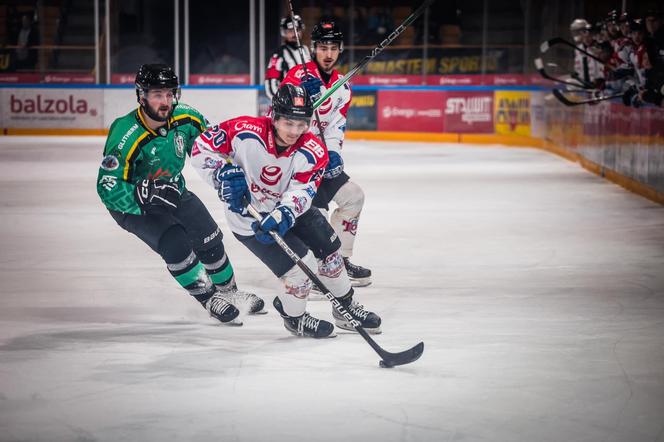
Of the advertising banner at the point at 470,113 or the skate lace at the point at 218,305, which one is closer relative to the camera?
the skate lace at the point at 218,305

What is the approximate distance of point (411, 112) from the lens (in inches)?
709

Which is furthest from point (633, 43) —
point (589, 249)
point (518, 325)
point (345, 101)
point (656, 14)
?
point (518, 325)

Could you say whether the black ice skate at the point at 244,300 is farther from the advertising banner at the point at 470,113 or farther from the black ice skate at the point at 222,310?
the advertising banner at the point at 470,113

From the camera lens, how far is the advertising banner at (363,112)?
60.0 ft

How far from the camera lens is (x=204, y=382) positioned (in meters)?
4.04

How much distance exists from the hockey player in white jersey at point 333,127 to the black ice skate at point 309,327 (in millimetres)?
1266

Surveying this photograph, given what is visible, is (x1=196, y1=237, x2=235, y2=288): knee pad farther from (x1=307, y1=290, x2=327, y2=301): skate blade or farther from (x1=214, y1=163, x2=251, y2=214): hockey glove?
(x1=214, y1=163, x2=251, y2=214): hockey glove

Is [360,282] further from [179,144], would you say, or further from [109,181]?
[109,181]

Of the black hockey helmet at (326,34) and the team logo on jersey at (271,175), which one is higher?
the black hockey helmet at (326,34)

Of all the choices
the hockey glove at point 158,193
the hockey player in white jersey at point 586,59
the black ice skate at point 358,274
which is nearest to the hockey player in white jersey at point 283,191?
the hockey glove at point 158,193

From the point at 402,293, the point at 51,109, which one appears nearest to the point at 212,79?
the point at 51,109

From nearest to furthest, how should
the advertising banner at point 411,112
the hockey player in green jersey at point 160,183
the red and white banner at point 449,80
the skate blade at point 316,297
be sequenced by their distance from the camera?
the hockey player in green jersey at point 160,183 < the skate blade at point 316,297 < the advertising banner at point 411,112 < the red and white banner at point 449,80

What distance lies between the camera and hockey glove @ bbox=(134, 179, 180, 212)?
4863 mm

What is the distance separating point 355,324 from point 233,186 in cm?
74
